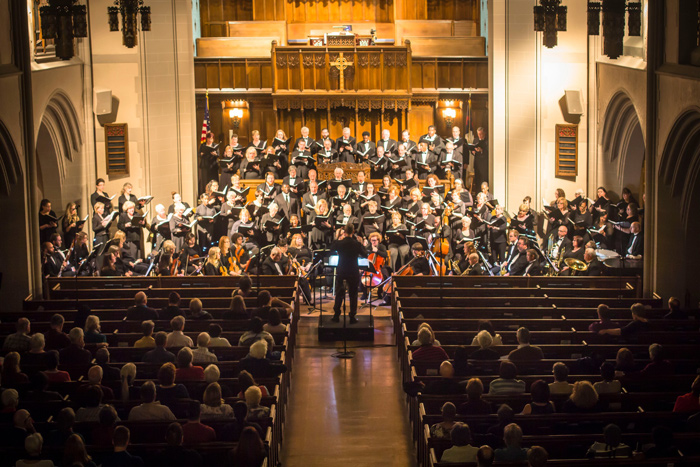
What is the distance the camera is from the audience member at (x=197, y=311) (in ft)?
32.8

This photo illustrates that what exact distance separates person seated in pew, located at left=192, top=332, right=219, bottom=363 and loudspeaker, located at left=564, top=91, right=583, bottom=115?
1093 cm

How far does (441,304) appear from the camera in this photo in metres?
11.4

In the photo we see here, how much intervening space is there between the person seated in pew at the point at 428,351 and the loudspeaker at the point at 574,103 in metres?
9.81

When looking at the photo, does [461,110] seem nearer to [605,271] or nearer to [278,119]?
[278,119]

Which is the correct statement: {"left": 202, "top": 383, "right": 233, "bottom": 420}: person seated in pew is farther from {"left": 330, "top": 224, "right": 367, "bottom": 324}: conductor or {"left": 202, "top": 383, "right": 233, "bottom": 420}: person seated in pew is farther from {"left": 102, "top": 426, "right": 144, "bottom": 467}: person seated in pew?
{"left": 330, "top": 224, "right": 367, "bottom": 324}: conductor

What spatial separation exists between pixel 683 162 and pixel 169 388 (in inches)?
313

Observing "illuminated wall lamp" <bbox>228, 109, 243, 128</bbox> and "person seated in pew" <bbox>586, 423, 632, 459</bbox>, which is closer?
"person seated in pew" <bbox>586, 423, 632, 459</bbox>

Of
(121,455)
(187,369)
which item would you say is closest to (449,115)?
(187,369)

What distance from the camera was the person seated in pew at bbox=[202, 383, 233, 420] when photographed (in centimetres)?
721

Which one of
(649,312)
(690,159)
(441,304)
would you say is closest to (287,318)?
(441,304)

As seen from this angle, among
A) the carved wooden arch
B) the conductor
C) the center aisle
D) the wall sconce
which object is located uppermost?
the wall sconce

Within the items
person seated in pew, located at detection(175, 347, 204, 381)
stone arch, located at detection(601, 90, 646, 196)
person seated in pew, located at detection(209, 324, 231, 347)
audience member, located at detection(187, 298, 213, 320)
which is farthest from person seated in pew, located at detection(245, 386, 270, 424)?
stone arch, located at detection(601, 90, 646, 196)

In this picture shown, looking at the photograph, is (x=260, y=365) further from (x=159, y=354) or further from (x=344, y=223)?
(x=344, y=223)

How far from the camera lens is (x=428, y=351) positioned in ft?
→ 29.4
